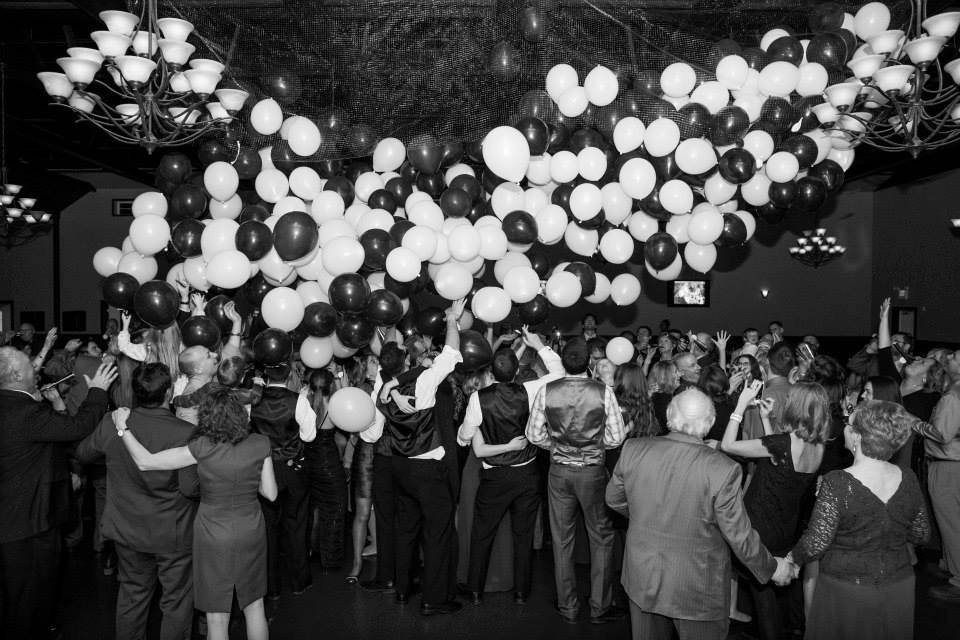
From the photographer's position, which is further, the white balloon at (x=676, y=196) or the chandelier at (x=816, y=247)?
the chandelier at (x=816, y=247)

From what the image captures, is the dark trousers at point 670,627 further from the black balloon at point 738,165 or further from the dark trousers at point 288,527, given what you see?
the black balloon at point 738,165

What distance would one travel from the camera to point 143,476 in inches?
111

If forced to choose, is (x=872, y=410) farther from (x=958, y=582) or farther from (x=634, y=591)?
(x=958, y=582)

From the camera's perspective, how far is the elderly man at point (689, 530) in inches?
89.8

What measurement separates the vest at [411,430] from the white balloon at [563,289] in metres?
1.03

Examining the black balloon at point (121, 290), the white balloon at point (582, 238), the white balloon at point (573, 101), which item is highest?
the white balloon at point (573, 101)

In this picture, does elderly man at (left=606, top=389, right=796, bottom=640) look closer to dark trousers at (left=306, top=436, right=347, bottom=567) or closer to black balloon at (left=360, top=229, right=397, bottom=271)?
black balloon at (left=360, top=229, right=397, bottom=271)

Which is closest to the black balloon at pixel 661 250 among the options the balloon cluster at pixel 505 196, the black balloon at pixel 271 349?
the balloon cluster at pixel 505 196

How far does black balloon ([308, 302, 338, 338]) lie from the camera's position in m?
3.89

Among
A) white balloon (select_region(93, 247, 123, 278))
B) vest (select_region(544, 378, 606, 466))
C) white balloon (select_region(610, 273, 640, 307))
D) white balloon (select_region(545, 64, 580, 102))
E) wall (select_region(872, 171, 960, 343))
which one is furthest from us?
wall (select_region(872, 171, 960, 343))

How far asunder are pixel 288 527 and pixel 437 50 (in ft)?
9.15

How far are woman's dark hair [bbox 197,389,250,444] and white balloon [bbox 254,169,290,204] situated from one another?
184 centimetres

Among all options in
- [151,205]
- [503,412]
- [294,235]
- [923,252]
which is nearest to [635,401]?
[503,412]

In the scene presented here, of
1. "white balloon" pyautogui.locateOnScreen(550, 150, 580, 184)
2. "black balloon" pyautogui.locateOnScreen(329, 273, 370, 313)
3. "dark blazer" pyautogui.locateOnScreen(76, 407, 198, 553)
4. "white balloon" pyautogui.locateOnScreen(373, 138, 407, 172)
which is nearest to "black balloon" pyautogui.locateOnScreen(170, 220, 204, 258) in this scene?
"black balloon" pyautogui.locateOnScreen(329, 273, 370, 313)
